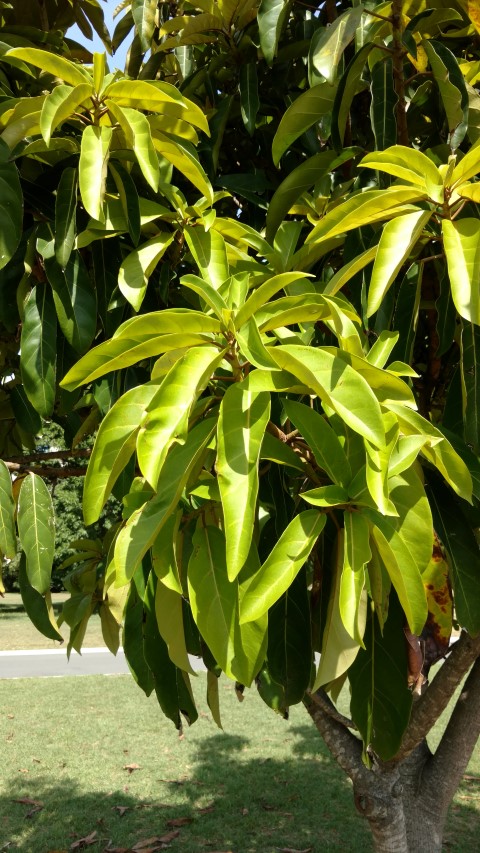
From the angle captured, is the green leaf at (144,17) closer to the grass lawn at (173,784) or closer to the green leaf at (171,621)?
the green leaf at (171,621)

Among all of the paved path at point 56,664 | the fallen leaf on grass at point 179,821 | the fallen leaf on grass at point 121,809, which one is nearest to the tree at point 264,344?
the fallen leaf on grass at point 179,821

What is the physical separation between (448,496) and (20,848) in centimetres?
391

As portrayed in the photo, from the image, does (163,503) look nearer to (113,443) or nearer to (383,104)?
(113,443)

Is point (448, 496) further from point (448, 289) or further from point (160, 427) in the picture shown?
point (160, 427)

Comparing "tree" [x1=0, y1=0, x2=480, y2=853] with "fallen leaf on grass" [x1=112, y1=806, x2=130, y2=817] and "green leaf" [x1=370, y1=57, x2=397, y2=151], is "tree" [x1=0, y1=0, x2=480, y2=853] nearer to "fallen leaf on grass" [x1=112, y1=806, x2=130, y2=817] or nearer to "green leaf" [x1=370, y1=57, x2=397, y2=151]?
"green leaf" [x1=370, y1=57, x2=397, y2=151]

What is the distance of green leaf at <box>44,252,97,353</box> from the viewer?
4.21ft

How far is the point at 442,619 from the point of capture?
52.0 inches

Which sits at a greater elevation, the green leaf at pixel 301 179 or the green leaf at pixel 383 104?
the green leaf at pixel 383 104

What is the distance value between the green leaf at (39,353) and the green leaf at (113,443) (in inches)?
18.4

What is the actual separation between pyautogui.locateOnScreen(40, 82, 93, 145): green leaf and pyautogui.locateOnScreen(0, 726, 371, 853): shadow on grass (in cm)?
400

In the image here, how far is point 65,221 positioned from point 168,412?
0.59 m

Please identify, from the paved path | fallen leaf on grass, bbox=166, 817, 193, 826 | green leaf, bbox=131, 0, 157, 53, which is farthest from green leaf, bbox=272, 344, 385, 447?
the paved path

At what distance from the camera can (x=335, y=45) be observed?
122 cm

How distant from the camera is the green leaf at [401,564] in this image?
801 mm
